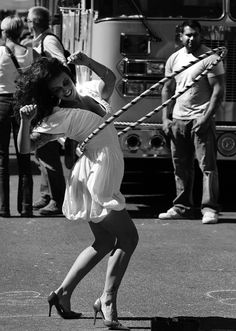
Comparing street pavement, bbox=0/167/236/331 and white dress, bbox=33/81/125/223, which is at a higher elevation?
white dress, bbox=33/81/125/223

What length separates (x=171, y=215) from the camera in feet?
34.9

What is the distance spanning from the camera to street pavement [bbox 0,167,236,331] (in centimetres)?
664

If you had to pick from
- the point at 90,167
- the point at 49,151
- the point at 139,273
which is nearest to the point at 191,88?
the point at 49,151

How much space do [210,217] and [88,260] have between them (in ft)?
13.4

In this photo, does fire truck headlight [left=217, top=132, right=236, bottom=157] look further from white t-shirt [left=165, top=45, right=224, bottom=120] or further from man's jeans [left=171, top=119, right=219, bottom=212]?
white t-shirt [left=165, top=45, right=224, bottom=120]

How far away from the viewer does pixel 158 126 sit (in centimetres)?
1085

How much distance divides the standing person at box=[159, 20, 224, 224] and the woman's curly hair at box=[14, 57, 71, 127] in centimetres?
386

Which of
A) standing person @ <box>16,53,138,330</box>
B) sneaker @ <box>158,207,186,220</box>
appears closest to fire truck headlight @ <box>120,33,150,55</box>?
sneaker @ <box>158,207,186,220</box>

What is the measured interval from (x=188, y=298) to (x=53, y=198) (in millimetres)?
3952

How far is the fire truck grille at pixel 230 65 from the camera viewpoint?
10866 millimetres

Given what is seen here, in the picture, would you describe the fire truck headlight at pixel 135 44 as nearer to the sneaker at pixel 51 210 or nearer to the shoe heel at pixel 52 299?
the sneaker at pixel 51 210

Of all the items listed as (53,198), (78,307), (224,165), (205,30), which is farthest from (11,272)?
(224,165)

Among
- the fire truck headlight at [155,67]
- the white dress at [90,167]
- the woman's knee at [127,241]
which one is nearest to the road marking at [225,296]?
the woman's knee at [127,241]

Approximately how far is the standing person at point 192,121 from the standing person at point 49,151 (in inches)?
45.5
